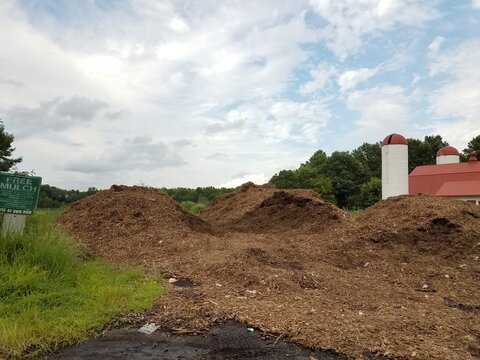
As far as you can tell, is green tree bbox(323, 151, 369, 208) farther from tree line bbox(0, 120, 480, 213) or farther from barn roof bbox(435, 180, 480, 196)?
barn roof bbox(435, 180, 480, 196)

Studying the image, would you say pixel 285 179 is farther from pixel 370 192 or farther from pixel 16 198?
pixel 16 198

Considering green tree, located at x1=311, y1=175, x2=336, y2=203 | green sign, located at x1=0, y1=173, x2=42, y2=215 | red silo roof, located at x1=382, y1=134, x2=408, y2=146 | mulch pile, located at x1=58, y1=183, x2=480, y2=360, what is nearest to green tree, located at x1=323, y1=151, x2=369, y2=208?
green tree, located at x1=311, y1=175, x2=336, y2=203

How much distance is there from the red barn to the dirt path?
1139 inches

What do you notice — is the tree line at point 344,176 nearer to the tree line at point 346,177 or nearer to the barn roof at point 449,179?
the tree line at point 346,177

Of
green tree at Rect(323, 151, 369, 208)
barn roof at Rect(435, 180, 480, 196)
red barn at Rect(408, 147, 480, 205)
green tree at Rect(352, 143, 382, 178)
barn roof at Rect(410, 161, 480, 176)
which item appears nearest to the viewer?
barn roof at Rect(435, 180, 480, 196)

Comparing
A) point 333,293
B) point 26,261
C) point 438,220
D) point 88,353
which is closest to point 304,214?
point 438,220

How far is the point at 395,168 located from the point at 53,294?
71.2 feet

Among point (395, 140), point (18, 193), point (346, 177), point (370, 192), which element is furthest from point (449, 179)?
point (18, 193)

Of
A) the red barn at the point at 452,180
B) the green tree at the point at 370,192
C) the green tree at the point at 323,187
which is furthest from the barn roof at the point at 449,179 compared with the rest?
the green tree at the point at 323,187

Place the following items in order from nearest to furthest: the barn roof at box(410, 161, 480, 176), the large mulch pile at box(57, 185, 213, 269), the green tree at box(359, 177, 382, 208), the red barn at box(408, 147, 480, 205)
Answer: the large mulch pile at box(57, 185, 213, 269) < the red barn at box(408, 147, 480, 205) < the barn roof at box(410, 161, 480, 176) < the green tree at box(359, 177, 382, 208)

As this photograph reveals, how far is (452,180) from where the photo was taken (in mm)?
32344

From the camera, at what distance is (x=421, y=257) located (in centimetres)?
849

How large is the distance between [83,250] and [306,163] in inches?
2248

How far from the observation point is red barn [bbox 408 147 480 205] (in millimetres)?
29902
